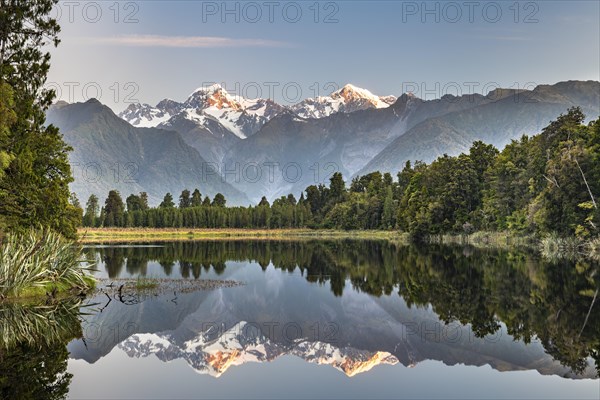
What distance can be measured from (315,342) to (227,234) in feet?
469

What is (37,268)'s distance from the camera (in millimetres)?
25719

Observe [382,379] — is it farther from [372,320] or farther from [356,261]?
[356,261]

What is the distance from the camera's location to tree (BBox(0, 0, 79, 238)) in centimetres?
3098

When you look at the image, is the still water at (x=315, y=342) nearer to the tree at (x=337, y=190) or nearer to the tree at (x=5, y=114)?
the tree at (x=5, y=114)

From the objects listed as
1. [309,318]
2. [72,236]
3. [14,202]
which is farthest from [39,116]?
[309,318]

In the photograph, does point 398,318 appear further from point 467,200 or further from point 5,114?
point 467,200

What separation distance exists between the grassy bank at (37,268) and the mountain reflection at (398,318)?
3.18 meters

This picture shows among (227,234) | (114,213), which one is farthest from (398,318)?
(114,213)

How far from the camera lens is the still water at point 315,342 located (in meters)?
15.6

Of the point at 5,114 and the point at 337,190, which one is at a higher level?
the point at 337,190

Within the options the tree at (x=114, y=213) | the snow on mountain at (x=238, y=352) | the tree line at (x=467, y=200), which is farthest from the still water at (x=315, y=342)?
the tree at (x=114, y=213)

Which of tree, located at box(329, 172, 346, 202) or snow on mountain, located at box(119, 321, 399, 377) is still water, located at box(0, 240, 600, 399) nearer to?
snow on mountain, located at box(119, 321, 399, 377)

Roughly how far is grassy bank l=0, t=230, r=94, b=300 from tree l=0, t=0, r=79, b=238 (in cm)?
299

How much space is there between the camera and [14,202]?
3228 cm
